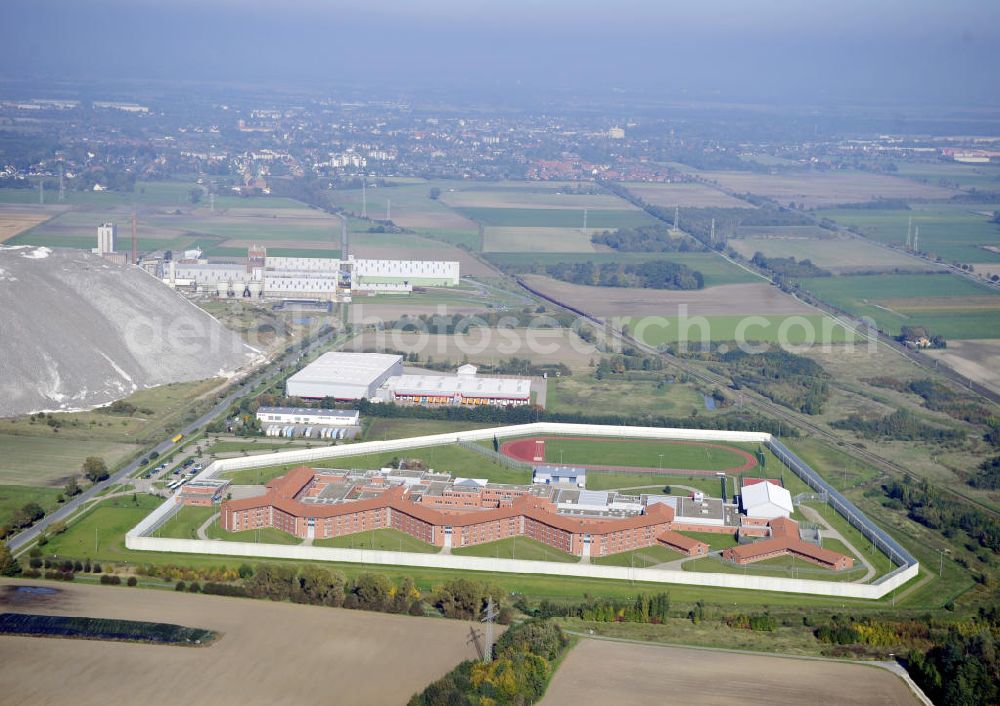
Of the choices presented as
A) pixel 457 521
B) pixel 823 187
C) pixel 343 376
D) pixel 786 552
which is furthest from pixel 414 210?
pixel 786 552

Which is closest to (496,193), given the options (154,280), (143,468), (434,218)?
(434,218)

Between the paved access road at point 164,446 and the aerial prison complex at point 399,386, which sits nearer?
the paved access road at point 164,446

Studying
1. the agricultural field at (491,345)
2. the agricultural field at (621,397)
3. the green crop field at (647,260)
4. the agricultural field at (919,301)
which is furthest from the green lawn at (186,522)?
the green crop field at (647,260)

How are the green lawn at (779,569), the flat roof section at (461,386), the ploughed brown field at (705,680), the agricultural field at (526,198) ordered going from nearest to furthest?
the ploughed brown field at (705,680), the green lawn at (779,569), the flat roof section at (461,386), the agricultural field at (526,198)

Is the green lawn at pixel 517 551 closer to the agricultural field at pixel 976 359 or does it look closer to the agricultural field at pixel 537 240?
the agricultural field at pixel 976 359

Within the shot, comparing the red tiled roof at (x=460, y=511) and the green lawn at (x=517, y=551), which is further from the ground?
the red tiled roof at (x=460, y=511)

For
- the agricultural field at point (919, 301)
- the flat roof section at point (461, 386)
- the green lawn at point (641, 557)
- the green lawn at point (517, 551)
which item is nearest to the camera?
the green lawn at point (641, 557)

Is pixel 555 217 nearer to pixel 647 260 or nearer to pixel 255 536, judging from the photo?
pixel 647 260

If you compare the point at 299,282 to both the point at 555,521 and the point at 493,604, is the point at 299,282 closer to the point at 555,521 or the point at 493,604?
the point at 555,521
